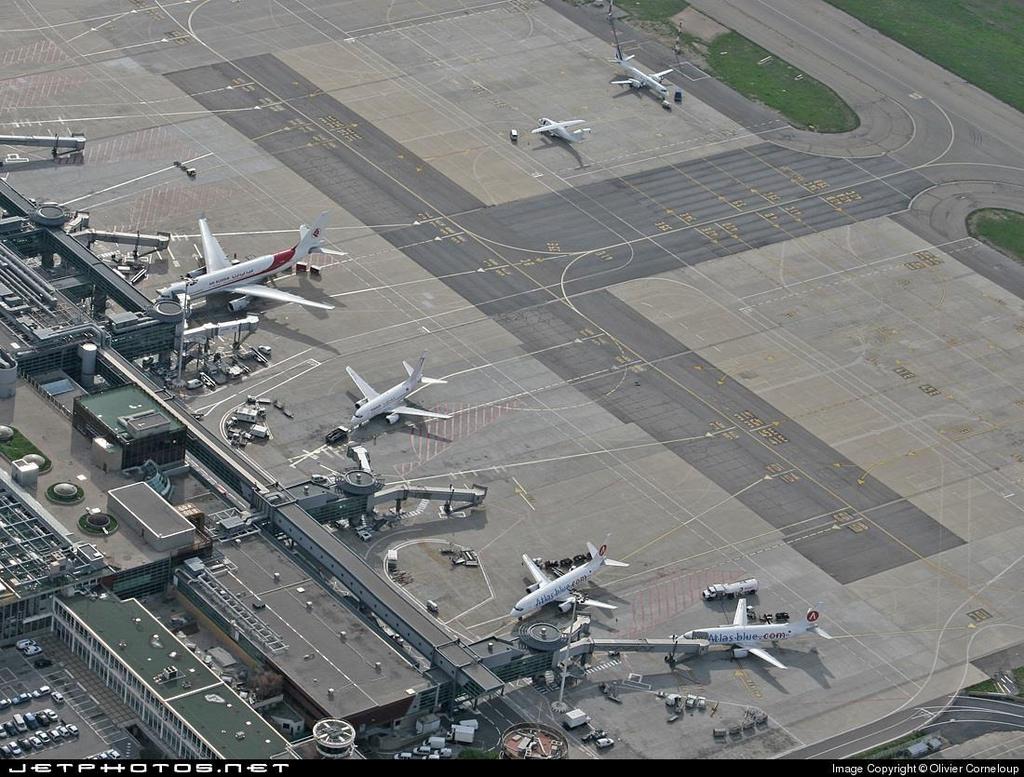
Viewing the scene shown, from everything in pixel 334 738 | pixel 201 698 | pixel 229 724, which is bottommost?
pixel 201 698

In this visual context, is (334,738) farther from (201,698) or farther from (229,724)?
(201,698)

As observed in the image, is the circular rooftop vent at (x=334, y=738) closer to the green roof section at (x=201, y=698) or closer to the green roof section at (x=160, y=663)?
the green roof section at (x=201, y=698)

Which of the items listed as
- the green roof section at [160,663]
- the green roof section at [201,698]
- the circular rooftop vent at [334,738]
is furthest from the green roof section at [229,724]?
the circular rooftop vent at [334,738]

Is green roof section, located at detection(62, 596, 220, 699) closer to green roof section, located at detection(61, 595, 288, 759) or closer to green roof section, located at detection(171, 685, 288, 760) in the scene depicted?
green roof section, located at detection(61, 595, 288, 759)

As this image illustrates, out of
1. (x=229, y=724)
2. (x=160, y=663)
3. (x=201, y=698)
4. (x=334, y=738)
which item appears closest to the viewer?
(x=229, y=724)

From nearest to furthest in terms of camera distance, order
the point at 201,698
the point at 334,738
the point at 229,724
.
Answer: the point at 229,724, the point at 334,738, the point at 201,698

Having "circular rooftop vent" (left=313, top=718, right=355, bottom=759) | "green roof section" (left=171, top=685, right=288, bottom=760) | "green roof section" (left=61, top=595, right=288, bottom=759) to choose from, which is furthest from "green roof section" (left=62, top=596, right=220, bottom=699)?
"circular rooftop vent" (left=313, top=718, right=355, bottom=759)

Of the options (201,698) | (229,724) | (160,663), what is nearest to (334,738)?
(229,724)
